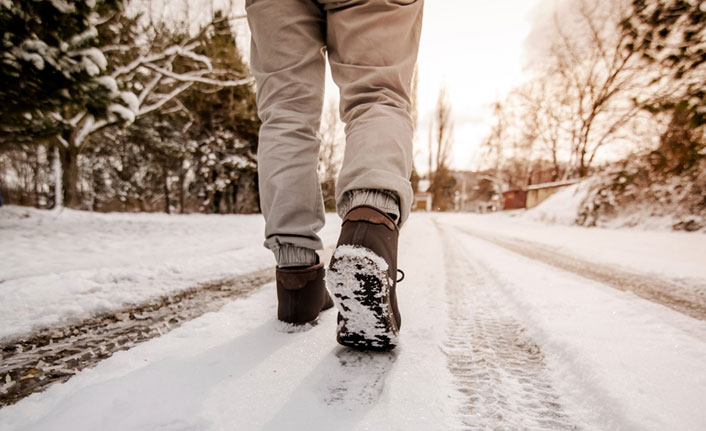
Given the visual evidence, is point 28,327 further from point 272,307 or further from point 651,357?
point 651,357

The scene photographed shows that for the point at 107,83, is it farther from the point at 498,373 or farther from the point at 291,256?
the point at 498,373

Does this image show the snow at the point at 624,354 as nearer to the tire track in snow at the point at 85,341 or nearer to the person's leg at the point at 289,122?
the person's leg at the point at 289,122

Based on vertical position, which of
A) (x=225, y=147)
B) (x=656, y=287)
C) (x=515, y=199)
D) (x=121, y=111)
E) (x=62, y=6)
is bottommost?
(x=656, y=287)

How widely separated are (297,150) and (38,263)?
6.55 feet

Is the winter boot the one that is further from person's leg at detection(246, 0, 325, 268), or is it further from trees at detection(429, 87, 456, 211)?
trees at detection(429, 87, 456, 211)

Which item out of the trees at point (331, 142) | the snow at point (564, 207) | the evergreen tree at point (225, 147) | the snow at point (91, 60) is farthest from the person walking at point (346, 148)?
the trees at point (331, 142)

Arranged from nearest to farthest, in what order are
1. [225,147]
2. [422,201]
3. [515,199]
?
[225,147]
[515,199]
[422,201]

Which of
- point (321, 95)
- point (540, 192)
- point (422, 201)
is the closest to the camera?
point (321, 95)

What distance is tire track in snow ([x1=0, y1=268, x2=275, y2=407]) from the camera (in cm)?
50

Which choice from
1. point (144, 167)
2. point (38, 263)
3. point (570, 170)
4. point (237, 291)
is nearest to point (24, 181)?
point (144, 167)

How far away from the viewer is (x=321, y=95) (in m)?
0.91

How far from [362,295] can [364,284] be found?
0.9 inches

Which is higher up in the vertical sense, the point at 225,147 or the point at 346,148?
the point at 225,147

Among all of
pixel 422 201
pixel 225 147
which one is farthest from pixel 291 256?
pixel 422 201
